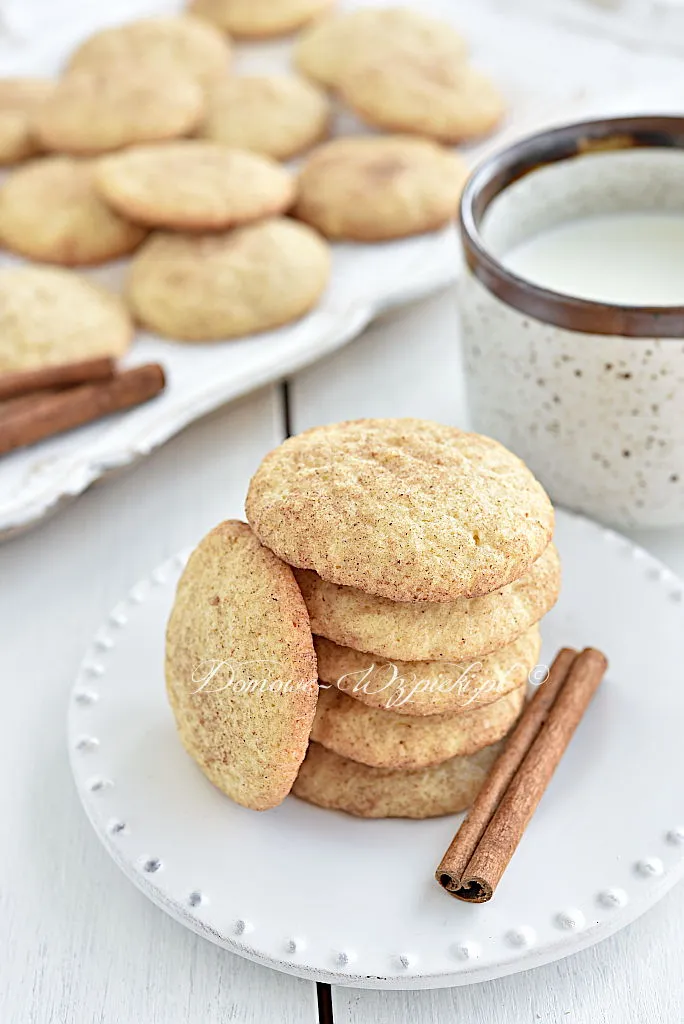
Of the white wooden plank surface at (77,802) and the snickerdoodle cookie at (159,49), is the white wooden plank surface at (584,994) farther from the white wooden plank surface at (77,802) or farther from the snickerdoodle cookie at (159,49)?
the snickerdoodle cookie at (159,49)

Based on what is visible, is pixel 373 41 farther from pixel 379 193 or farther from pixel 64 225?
pixel 64 225

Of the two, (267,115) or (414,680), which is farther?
(267,115)

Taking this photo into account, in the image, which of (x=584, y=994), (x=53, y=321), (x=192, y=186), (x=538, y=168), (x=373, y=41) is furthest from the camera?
(x=373, y=41)

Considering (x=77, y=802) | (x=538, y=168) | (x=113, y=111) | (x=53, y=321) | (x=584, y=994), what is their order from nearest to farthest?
(x=584, y=994)
(x=77, y=802)
(x=538, y=168)
(x=53, y=321)
(x=113, y=111)

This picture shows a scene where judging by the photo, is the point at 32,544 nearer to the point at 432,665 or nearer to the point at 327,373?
the point at 327,373

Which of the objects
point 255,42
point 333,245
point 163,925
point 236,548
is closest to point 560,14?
point 255,42

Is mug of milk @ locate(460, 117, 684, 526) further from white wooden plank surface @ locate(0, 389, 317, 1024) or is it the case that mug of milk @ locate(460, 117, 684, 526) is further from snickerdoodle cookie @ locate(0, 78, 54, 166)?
snickerdoodle cookie @ locate(0, 78, 54, 166)

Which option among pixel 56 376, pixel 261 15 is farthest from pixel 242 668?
pixel 261 15
